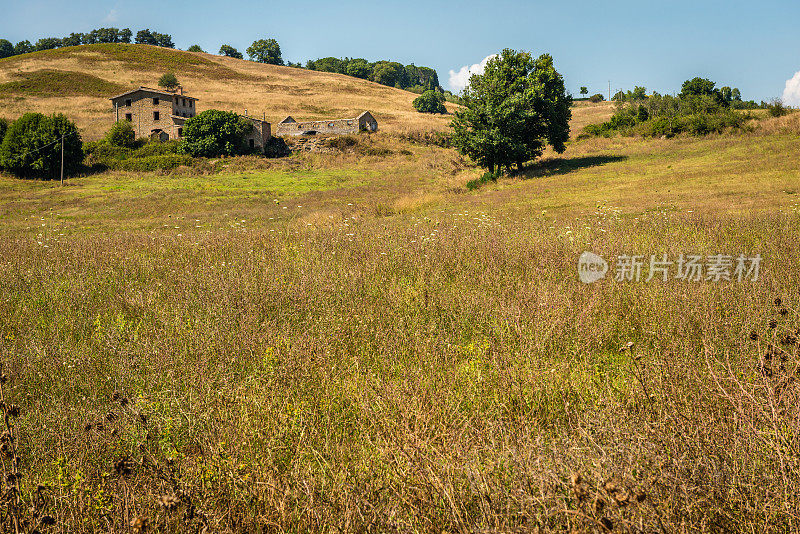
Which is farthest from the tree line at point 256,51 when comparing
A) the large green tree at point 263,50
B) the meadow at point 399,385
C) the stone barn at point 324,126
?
the meadow at point 399,385

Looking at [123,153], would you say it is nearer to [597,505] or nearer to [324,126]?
[324,126]

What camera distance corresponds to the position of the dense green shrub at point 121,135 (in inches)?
1924

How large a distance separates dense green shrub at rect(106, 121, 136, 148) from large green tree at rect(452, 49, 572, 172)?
37.8 m

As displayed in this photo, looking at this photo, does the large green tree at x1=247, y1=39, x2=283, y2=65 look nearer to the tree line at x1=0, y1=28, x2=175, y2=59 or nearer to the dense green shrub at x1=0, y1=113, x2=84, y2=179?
the tree line at x1=0, y1=28, x2=175, y2=59

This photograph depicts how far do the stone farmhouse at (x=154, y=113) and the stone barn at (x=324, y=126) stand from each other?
23.1 ft

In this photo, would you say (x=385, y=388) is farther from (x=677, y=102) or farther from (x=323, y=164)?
(x=677, y=102)

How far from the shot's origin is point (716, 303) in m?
4.82

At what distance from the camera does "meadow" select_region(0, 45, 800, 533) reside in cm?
205

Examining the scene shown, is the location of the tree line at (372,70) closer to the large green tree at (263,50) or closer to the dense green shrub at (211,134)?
the large green tree at (263,50)

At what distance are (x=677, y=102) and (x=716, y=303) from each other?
4851cm

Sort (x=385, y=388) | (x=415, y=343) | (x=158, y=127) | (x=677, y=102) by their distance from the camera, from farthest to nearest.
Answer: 1. (x=158, y=127)
2. (x=677, y=102)
3. (x=415, y=343)
4. (x=385, y=388)

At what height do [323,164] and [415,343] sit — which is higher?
[323,164]

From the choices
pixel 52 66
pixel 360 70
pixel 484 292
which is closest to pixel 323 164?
pixel 484 292

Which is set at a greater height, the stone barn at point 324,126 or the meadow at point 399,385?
the stone barn at point 324,126
